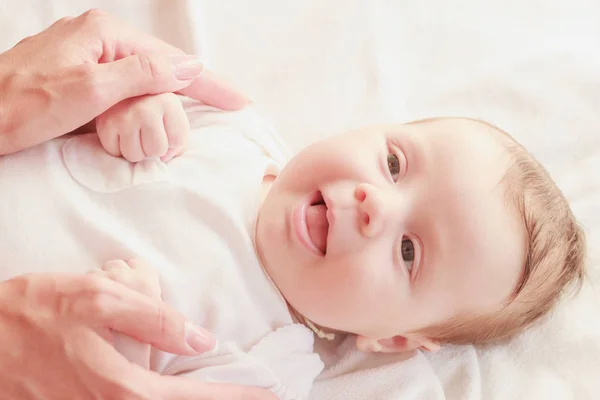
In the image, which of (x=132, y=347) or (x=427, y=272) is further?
(x=427, y=272)

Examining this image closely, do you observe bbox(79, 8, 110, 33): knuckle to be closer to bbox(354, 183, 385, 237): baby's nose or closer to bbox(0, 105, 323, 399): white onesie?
bbox(0, 105, 323, 399): white onesie

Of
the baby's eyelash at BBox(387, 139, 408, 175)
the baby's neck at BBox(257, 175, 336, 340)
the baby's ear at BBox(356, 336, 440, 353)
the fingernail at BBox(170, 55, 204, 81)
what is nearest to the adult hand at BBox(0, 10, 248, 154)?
the fingernail at BBox(170, 55, 204, 81)

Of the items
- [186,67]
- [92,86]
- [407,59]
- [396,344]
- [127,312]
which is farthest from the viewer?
[407,59]

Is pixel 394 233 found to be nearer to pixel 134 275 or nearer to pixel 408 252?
pixel 408 252

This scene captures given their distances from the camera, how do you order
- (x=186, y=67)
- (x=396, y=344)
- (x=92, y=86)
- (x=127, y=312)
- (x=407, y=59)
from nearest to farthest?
(x=127, y=312)
(x=92, y=86)
(x=186, y=67)
(x=396, y=344)
(x=407, y=59)

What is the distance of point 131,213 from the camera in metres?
1.13

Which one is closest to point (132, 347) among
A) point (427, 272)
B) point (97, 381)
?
point (97, 381)

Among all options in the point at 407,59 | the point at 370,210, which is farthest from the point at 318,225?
the point at 407,59

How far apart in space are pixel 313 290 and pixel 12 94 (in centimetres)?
60

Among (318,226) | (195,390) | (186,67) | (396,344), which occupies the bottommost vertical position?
(396,344)

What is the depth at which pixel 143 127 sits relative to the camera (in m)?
1.13

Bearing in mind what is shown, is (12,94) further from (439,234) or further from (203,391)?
(439,234)

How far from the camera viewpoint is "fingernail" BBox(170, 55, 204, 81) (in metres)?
1.17

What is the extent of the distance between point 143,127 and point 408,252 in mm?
503
